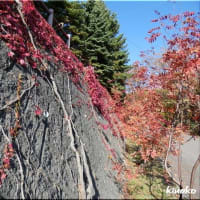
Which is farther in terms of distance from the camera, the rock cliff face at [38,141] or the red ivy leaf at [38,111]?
the red ivy leaf at [38,111]

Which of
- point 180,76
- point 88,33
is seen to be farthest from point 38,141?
point 88,33

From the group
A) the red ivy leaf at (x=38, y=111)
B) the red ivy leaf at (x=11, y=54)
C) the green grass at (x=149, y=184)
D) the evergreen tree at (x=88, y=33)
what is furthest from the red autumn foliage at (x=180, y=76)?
the evergreen tree at (x=88, y=33)

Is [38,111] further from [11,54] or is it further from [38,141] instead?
[11,54]

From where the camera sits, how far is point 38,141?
64.2 inches

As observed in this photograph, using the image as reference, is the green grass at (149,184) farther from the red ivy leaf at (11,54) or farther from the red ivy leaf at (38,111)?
the red ivy leaf at (11,54)

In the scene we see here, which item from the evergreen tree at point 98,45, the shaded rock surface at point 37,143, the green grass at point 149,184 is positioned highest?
the evergreen tree at point 98,45

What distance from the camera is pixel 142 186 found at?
341 cm

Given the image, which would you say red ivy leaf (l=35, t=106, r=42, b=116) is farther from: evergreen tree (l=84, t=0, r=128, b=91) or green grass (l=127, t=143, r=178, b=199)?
evergreen tree (l=84, t=0, r=128, b=91)

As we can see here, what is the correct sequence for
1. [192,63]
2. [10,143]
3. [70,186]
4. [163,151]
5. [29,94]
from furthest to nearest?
[163,151] → [192,63] → [70,186] → [29,94] → [10,143]

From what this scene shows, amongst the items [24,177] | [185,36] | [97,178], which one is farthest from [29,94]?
[185,36]

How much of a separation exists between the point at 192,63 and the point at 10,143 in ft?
9.10

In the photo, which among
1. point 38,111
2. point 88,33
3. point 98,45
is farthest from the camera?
point 98,45

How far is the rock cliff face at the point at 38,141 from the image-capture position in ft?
4.35

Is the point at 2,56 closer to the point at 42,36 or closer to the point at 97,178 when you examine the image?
the point at 42,36
